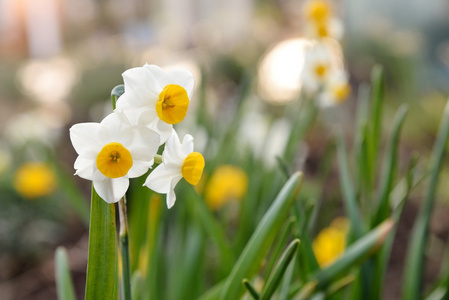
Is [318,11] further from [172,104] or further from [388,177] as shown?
[172,104]

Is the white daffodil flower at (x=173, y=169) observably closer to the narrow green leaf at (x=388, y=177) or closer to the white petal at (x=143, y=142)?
the white petal at (x=143, y=142)

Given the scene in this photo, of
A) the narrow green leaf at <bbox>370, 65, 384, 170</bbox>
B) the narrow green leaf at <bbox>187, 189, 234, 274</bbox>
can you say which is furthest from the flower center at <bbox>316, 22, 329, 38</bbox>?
the narrow green leaf at <bbox>187, 189, 234, 274</bbox>

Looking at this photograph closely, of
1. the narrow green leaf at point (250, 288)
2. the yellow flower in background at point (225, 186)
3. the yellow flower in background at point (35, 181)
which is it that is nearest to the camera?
the narrow green leaf at point (250, 288)

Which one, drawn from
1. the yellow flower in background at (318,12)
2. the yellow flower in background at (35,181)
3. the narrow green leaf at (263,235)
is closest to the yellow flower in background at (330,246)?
the yellow flower in background at (318,12)

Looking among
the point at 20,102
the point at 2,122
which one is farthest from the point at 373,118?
the point at 20,102

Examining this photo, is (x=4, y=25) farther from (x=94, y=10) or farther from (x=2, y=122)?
(x=2, y=122)

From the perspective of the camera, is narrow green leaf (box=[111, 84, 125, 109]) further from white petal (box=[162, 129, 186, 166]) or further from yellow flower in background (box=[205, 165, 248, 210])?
yellow flower in background (box=[205, 165, 248, 210])

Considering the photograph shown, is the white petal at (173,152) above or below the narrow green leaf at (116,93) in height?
below
